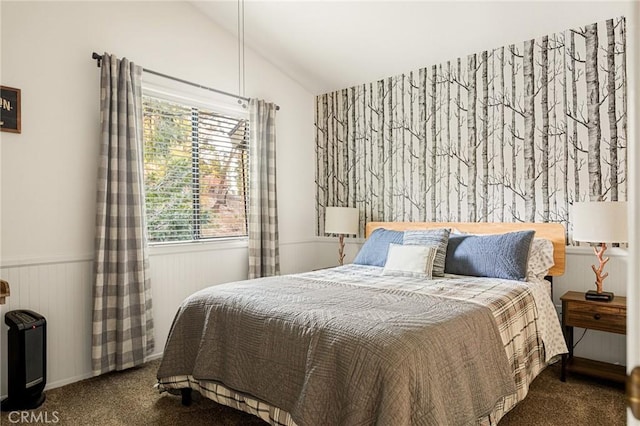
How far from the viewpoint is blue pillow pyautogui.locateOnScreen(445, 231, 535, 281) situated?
9.48 feet

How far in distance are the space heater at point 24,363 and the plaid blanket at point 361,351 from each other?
32.1 inches

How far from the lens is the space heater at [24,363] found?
245 cm

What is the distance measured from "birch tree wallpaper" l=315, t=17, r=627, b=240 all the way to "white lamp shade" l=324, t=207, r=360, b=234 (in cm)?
26

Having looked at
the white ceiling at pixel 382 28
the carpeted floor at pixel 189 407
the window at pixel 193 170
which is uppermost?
the white ceiling at pixel 382 28

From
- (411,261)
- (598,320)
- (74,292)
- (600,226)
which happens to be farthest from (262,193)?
(598,320)

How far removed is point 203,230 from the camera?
12.6ft

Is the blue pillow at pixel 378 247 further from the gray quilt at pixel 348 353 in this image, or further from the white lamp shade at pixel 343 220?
the gray quilt at pixel 348 353

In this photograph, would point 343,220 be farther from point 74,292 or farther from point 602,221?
point 74,292

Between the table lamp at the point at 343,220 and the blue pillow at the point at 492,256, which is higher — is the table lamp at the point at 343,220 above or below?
above

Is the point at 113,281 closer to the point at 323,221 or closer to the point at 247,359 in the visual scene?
the point at 247,359

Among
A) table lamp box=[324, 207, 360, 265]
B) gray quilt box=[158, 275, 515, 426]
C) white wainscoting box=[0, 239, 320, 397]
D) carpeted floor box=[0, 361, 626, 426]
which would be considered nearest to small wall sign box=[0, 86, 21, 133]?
white wainscoting box=[0, 239, 320, 397]

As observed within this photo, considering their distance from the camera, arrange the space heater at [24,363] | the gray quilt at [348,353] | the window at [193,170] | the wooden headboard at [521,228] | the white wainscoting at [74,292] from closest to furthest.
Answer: the gray quilt at [348,353] → the space heater at [24,363] → the white wainscoting at [74,292] → the wooden headboard at [521,228] → the window at [193,170]

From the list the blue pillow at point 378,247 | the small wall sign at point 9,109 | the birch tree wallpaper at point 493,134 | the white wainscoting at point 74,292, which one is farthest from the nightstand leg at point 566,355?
the small wall sign at point 9,109

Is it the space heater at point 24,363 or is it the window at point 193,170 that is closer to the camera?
the space heater at point 24,363
